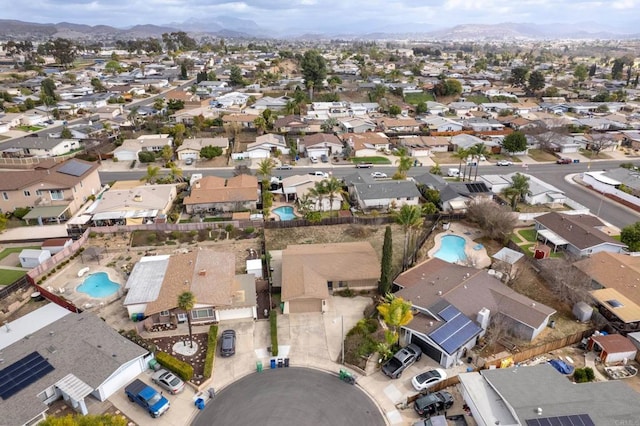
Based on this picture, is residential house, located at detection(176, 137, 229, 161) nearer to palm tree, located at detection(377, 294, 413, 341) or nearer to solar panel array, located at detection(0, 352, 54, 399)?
solar panel array, located at detection(0, 352, 54, 399)

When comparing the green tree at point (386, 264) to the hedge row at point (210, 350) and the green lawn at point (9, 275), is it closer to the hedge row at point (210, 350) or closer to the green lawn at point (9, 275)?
the hedge row at point (210, 350)

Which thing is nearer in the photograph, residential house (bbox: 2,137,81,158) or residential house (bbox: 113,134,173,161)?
residential house (bbox: 2,137,81,158)

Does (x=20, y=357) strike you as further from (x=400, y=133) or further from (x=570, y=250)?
(x=400, y=133)

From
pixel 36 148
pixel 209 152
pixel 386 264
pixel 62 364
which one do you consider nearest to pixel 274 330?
pixel 386 264

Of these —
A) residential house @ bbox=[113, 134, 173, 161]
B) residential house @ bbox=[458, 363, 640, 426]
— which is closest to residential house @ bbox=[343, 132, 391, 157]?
residential house @ bbox=[113, 134, 173, 161]

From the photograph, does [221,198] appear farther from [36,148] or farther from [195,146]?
[36,148]

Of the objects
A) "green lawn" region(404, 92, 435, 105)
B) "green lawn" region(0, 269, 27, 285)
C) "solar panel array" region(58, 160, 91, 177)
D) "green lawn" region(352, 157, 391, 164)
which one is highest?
"green lawn" region(404, 92, 435, 105)

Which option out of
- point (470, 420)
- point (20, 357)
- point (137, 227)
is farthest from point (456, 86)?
point (20, 357)
